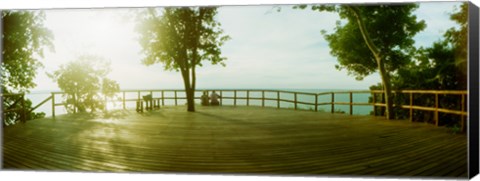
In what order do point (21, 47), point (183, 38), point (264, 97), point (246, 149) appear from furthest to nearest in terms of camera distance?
point (264, 97) < point (183, 38) < point (21, 47) < point (246, 149)

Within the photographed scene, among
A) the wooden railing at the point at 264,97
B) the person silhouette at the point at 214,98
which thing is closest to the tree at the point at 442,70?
the wooden railing at the point at 264,97

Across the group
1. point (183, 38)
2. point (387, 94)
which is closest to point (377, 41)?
A: point (387, 94)

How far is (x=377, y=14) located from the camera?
322 inches

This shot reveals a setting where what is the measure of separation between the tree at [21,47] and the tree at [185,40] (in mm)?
1895

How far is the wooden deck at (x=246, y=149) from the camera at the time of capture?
3.40m

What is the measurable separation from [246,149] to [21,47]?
509cm

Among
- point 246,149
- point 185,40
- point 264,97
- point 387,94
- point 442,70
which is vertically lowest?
point 246,149

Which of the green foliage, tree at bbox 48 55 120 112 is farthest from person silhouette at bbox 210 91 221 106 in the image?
the green foliage

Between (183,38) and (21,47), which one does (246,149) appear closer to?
(21,47)

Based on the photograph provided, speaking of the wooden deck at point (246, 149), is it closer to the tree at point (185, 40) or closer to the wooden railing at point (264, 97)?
the wooden railing at point (264, 97)

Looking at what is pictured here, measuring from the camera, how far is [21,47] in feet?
20.9

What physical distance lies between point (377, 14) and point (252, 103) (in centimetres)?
461

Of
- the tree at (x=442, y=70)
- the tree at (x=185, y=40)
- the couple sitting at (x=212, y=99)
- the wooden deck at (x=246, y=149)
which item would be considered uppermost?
the tree at (x=185, y=40)

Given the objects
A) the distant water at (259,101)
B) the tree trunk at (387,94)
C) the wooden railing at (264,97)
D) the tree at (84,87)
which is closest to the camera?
the tree trunk at (387,94)
